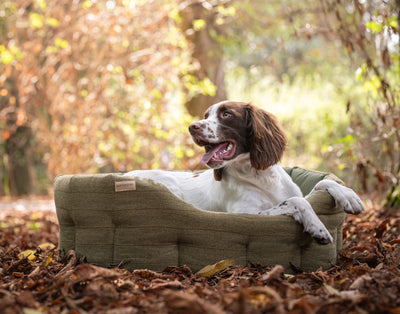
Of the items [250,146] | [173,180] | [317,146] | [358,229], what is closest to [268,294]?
[250,146]

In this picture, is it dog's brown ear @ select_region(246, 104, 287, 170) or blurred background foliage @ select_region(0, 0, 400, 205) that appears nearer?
dog's brown ear @ select_region(246, 104, 287, 170)

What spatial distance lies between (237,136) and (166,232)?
2.96ft

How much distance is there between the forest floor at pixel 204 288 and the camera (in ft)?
6.25

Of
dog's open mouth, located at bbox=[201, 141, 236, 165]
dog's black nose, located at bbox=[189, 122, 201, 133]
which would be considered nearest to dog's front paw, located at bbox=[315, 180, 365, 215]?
dog's open mouth, located at bbox=[201, 141, 236, 165]

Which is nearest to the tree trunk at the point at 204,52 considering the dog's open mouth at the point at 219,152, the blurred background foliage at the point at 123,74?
the blurred background foliage at the point at 123,74

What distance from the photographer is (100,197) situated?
2.96 metres

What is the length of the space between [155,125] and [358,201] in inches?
195

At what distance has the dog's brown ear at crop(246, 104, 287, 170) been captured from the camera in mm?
3346

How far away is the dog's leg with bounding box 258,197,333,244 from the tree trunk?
512 centimetres

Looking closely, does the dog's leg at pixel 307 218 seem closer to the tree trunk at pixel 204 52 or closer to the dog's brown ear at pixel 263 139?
the dog's brown ear at pixel 263 139

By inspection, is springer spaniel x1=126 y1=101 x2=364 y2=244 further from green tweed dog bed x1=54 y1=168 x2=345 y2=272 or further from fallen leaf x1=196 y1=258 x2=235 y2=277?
fallen leaf x1=196 y1=258 x2=235 y2=277

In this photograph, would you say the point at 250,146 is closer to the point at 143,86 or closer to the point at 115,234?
the point at 115,234

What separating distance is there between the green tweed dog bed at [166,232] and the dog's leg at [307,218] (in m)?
0.05

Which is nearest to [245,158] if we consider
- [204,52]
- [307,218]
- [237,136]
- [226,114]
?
[237,136]
